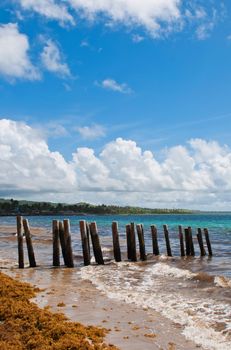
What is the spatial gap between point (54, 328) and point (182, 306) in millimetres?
5629

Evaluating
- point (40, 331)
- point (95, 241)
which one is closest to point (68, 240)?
point (95, 241)

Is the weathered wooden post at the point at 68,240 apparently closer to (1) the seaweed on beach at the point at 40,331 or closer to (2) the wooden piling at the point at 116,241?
(2) the wooden piling at the point at 116,241

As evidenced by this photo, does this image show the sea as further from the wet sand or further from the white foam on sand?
the wet sand

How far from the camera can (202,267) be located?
24.3m

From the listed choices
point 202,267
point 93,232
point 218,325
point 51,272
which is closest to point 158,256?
point 202,267

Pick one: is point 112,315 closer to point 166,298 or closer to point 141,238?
point 166,298

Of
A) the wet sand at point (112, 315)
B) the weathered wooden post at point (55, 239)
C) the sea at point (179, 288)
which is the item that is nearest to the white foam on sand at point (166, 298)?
the sea at point (179, 288)

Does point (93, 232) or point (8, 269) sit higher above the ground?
point (93, 232)

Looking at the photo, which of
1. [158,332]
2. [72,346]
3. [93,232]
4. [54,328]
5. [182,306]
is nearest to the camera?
[72,346]

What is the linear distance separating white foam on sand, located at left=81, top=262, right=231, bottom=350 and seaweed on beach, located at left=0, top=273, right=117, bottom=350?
103 inches

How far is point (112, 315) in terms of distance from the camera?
12219mm

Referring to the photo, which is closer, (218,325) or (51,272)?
(218,325)

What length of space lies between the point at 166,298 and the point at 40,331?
6.74 meters

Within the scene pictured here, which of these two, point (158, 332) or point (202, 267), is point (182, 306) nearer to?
point (158, 332)
